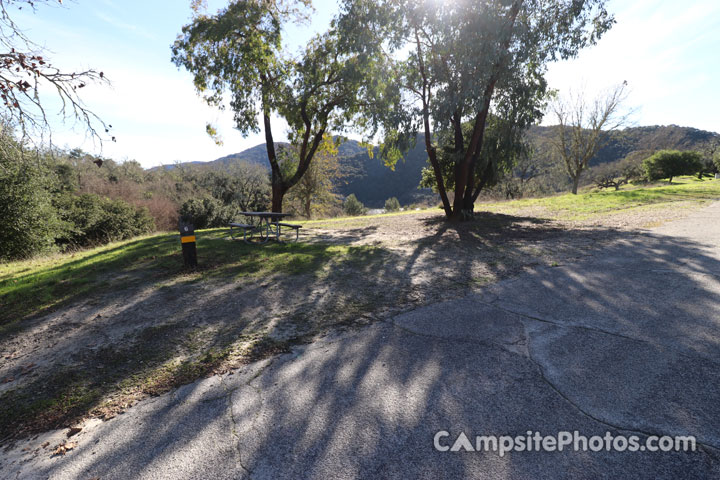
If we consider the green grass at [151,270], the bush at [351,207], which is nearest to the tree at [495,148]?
the green grass at [151,270]

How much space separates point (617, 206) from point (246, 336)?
1884cm

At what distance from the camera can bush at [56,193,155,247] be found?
1756 cm

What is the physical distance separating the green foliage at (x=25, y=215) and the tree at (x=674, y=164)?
5681 cm

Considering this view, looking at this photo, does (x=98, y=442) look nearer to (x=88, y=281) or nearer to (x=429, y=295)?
(x=429, y=295)

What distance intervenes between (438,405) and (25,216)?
18.9 metres

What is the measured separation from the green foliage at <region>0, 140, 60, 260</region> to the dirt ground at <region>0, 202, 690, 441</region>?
1288 cm

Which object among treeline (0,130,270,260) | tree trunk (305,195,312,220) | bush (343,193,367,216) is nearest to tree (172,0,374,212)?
treeline (0,130,270,260)

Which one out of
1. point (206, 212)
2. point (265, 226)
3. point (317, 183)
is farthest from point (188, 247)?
point (317, 183)

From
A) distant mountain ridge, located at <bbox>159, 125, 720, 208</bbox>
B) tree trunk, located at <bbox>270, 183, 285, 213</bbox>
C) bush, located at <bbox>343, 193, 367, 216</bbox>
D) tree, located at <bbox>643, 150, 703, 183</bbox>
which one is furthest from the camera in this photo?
distant mountain ridge, located at <bbox>159, 125, 720, 208</bbox>

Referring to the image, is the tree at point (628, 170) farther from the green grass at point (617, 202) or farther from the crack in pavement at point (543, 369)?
the crack in pavement at point (543, 369)

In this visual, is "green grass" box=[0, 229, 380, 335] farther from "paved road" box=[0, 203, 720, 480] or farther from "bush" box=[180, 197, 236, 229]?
"bush" box=[180, 197, 236, 229]

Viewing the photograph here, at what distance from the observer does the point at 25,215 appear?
13742 mm

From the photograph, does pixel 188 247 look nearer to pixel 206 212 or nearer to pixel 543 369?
pixel 543 369

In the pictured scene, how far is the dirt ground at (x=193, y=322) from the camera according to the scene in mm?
2803
